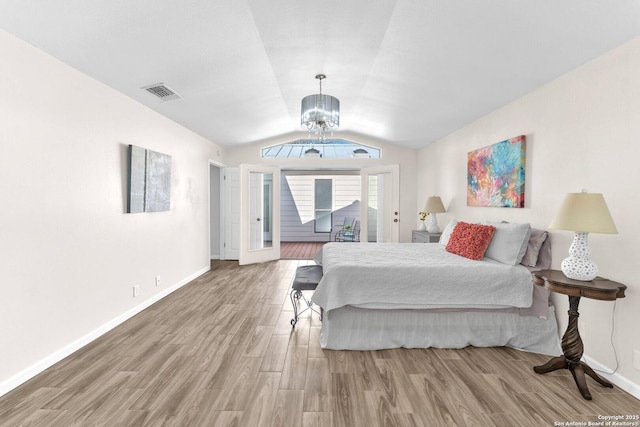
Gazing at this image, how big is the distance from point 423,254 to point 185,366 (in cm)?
249

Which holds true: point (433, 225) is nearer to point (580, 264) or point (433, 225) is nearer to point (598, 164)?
point (598, 164)

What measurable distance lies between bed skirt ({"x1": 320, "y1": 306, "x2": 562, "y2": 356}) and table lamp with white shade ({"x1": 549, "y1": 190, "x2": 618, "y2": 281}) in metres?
0.74

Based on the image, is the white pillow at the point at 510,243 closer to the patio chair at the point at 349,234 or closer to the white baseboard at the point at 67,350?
the white baseboard at the point at 67,350

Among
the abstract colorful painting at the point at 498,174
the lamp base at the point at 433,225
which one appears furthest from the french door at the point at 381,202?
the abstract colorful painting at the point at 498,174

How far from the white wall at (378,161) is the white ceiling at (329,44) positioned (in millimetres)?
2397

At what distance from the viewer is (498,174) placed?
140 inches

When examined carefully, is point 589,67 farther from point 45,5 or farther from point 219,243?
point 219,243

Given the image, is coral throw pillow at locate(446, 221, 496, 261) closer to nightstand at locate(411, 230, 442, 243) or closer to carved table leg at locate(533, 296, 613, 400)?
carved table leg at locate(533, 296, 613, 400)

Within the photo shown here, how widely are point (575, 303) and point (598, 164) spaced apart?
1044mm

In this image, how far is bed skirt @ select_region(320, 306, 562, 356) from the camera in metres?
2.69

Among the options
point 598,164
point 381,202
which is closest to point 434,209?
point 381,202

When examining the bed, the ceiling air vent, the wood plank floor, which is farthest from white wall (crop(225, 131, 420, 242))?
the wood plank floor

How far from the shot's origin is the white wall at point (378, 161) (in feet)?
21.4

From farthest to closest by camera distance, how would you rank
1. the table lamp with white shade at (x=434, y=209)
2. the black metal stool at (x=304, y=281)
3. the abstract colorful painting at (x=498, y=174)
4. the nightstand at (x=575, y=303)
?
the table lamp with white shade at (x=434, y=209)
the abstract colorful painting at (x=498, y=174)
the black metal stool at (x=304, y=281)
the nightstand at (x=575, y=303)
